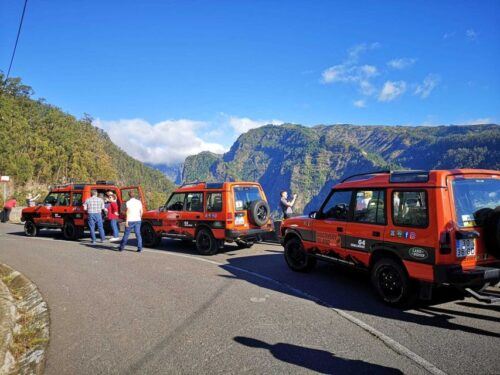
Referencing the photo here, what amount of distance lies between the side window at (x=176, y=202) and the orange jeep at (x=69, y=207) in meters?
2.73

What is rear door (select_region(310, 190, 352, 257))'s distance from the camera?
6.85m

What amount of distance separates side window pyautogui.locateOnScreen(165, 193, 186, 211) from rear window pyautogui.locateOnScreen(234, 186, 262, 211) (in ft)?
6.10

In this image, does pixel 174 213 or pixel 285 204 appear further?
pixel 285 204

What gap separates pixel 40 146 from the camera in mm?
60219

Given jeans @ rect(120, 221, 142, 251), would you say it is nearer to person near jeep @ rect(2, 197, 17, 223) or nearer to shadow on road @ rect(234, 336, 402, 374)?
shadow on road @ rect(234, 336, 402, 374)

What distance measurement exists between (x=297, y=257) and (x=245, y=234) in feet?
7.83

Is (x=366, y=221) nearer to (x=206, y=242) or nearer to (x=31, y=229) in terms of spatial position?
(x=206, y=242)

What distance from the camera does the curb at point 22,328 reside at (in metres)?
4.10

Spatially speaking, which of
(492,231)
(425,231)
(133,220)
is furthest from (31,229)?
(492,231)

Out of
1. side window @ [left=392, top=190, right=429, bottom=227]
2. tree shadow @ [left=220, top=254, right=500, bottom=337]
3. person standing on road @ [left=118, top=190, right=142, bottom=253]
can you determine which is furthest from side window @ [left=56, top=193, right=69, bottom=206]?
side window @ [left=392, top=190, right=429, bottom=227]

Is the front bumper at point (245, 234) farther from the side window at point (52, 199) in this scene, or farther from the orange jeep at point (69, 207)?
the side window at point (52, 199)

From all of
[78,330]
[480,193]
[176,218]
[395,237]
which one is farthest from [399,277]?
[176,218]

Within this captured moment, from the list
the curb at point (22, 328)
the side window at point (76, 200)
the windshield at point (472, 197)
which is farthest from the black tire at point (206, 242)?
the windshield at point (472, 197)

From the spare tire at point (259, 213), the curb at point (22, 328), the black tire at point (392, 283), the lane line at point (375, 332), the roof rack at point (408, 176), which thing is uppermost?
the roof rack at point (408, 176)
